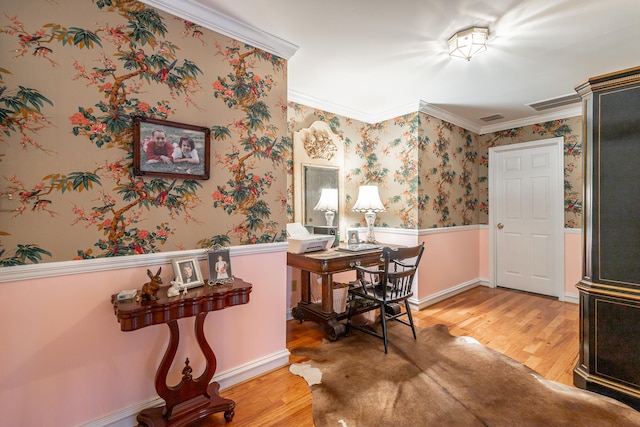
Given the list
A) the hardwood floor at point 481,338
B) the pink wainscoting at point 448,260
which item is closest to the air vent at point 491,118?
the pink wainscoting at point 448,260

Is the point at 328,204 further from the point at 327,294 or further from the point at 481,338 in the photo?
the point at 481,338

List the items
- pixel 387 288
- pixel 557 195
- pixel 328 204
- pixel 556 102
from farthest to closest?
1. pixel 557 195
2. pixel 556 102
3. pixel 328 204
4. pixel 387 288

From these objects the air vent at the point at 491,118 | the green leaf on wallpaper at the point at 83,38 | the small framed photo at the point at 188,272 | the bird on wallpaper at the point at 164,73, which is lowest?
the small framed photo at the point at 188,272

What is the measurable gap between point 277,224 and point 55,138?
1.36 metres

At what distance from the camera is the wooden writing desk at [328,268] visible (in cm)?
249

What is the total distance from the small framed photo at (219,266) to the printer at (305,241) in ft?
2.88

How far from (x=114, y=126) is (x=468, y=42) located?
7.92ft

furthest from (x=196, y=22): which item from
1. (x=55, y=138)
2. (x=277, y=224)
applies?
(x=277, y=224)

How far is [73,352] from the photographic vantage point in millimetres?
1480

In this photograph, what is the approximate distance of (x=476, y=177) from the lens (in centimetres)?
452

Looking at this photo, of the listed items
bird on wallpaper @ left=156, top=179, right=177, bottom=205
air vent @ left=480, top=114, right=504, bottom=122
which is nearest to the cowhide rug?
bird on wallpaper @ left=156, top=179, right=177, bottom=205

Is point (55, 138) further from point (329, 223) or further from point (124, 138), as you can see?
point (329, 223)

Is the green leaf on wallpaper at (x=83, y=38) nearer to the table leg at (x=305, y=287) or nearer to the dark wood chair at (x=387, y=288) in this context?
the dark wood chair at (x=387, y=288)

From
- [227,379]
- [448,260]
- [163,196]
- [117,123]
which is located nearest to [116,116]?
[117,123]
